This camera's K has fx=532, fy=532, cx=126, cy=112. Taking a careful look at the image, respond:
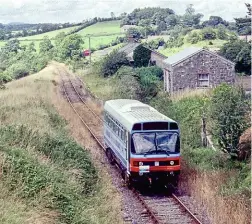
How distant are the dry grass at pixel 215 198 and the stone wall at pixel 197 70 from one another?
60.0 ft

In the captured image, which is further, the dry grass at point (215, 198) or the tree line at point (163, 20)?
the tree line at point (163, 20)

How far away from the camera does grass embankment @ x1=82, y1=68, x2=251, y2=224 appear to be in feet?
46.3

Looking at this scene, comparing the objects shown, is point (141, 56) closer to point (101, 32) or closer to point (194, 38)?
point (194, 38)

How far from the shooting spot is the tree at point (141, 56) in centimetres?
5362

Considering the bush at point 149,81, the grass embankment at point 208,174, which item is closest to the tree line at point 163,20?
the bush at point 149,81

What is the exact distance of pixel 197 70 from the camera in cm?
3716

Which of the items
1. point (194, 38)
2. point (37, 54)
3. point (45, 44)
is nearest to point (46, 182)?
point (194, 38)

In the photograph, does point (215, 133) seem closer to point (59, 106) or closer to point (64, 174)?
point (64, 174)

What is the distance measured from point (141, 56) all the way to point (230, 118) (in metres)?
34.8

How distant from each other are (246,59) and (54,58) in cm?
4505

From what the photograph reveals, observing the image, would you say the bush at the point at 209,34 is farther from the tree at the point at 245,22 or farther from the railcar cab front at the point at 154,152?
the railcar cab front at the point at 154,152

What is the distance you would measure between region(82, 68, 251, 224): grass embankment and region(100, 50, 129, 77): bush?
79.8ft

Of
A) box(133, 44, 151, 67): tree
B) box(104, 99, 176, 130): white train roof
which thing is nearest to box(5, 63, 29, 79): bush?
box(133, 44, 151, 67): tree

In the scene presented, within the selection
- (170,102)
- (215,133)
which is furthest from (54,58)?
(215,133)
